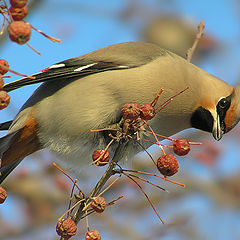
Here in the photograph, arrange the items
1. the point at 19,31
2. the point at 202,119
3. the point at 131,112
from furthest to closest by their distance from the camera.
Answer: the point at 202,119
the point at 131,112
the point at 19,31

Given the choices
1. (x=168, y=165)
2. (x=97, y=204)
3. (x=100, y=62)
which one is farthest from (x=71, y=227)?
(x=100, y=62)

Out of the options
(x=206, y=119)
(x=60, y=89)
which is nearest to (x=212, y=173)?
(x=206, y=119)

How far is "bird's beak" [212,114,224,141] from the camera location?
3479 millimetres

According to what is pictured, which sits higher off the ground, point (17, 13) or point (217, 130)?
point (17, 13)

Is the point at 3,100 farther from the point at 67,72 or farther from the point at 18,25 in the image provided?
the point at 67,72

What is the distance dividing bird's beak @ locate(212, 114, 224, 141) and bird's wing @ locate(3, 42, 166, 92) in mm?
650

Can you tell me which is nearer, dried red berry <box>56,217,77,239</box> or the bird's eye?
dried red berry <box>56,217,77,239</box>

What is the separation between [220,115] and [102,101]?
0.88 meters

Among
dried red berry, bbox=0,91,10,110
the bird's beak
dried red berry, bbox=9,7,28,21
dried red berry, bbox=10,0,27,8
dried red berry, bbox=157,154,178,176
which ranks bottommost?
the bird's beak

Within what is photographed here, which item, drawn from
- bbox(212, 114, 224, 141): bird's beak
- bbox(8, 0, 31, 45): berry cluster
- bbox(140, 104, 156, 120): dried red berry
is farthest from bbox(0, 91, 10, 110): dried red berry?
bbox(212, 114, 224, 141): bird's beak

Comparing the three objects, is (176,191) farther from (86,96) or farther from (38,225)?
(86,96)

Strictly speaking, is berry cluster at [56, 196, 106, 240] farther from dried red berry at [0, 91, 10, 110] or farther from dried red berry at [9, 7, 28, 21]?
dried red berry at [9, 7, 28, 21]

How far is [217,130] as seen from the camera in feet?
11.5

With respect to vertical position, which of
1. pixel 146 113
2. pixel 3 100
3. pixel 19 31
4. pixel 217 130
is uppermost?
pixel 19 31
